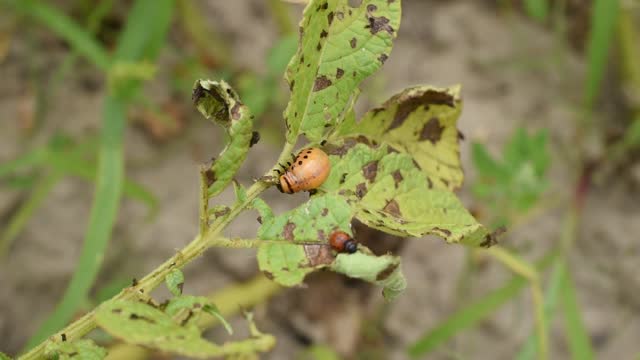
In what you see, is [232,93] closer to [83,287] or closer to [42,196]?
[83,287]

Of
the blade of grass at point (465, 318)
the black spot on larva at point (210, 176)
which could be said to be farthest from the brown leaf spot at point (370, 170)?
the blade of grass at point (465, 318)

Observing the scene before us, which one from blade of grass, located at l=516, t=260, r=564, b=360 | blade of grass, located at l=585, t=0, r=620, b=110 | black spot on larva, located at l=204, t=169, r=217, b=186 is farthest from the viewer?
blade of grass, located at l=585, t=0, r=620, b=110

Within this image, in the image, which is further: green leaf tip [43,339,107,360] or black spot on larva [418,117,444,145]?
black spot on larva [418,117,444,145]

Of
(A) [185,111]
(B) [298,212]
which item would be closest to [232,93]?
(B) [298,212]

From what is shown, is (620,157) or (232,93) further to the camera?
(620,157)

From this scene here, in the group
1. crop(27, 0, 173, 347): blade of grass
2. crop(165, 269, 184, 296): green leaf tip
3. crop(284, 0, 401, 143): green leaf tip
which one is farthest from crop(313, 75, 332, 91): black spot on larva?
crop(27, 0, 173, 347): blade of grass

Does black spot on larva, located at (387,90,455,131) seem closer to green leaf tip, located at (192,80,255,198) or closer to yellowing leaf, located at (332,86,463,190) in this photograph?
yellowing leaf, located at (332,86,463,190)
